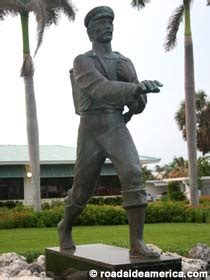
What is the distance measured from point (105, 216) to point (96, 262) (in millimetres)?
15037

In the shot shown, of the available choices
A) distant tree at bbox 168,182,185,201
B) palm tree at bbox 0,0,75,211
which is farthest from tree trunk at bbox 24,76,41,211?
distant tree at bbox 168,182,185,201

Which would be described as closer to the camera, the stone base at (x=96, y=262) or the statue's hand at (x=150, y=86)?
the statue's hand at (x=150, y=86)

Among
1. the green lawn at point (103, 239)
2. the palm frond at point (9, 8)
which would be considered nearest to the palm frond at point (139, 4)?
the palm frond at point (9, 8)

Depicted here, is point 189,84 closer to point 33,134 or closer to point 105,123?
point 33,134

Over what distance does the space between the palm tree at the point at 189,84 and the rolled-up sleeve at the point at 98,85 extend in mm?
16433

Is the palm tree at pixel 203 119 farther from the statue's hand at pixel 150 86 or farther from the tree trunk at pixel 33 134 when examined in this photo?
the statue's hand at pixel 150 86

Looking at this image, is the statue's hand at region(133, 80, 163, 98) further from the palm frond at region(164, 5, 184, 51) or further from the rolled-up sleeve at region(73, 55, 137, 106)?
the palm frond at region(164, 5, 184, 51)

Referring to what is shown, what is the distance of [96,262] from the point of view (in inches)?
214

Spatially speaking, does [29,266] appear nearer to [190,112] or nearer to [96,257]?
[96,257]

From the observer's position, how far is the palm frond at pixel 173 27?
23969 millimetres

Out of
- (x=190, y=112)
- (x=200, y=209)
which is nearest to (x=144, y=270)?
(x=200, y=209)

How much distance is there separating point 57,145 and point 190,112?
19.3 metres

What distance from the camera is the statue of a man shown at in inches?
216

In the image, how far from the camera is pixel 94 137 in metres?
5.98
